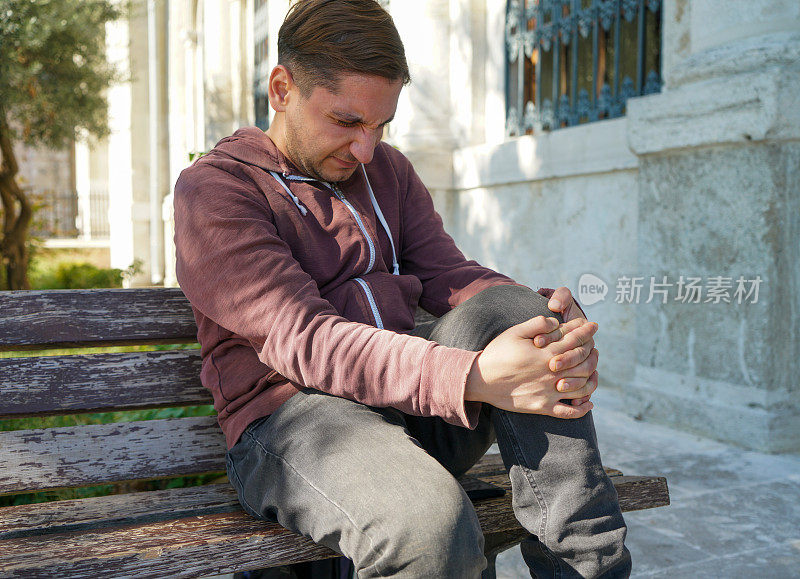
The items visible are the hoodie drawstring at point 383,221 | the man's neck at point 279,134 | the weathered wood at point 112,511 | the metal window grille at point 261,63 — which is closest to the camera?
the weathered wood at point 112,511

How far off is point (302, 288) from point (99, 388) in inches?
27.6

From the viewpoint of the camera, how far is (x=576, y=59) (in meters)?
5.85

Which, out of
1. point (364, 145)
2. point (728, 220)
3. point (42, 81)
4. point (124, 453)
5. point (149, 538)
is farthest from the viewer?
point (42, 81)

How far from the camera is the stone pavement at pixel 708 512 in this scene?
2.65 m

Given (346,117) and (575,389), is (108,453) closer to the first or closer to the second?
(346,117)

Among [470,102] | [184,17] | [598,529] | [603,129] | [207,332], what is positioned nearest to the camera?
[598,529]

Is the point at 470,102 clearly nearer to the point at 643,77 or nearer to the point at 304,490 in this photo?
the point at 643,77

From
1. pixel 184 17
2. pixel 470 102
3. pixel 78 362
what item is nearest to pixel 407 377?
pixel 78 362

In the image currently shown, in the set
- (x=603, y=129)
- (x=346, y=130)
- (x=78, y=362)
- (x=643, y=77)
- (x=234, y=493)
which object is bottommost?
(x=234, y=493)

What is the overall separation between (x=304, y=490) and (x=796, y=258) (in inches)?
120

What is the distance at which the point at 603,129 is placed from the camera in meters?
5.16

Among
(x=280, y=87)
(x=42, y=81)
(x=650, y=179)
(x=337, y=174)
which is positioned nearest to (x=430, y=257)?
(x=337, y=174)

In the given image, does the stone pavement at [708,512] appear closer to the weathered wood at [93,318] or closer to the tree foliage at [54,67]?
the weathered wood at [93,318]

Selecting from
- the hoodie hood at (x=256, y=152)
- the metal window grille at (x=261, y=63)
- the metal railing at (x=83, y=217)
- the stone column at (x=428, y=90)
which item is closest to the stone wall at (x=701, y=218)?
the stone column at (x=428, y=90)
